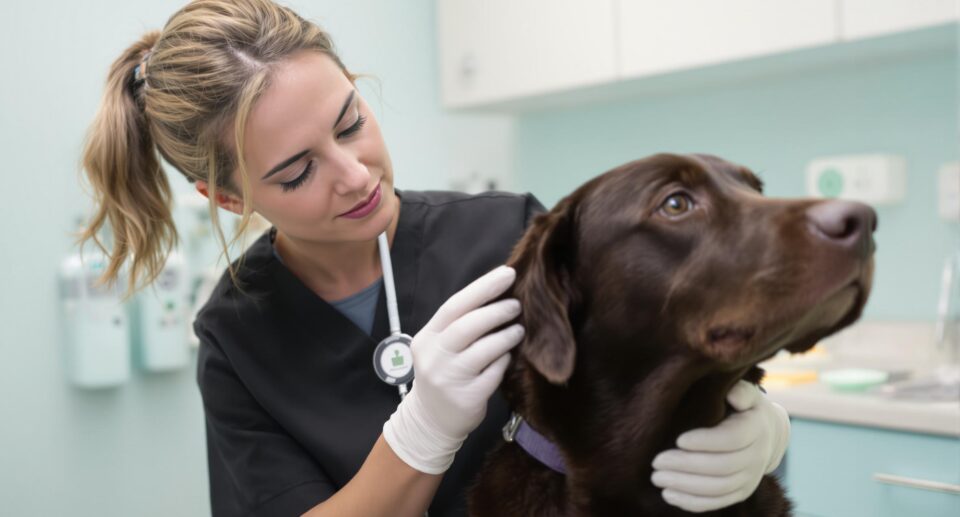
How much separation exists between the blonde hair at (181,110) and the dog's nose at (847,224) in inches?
29.7

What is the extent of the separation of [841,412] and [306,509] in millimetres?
1205

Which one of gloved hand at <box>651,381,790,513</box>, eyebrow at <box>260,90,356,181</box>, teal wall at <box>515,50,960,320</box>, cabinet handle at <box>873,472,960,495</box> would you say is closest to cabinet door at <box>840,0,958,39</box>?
teal wall at <box>515,50,960,320</box>

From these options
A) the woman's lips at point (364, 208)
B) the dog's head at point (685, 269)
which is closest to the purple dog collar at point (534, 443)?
the dog's head at point (685, 269)

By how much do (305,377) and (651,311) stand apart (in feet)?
2.03

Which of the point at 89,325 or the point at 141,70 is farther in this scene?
the point at 89,325

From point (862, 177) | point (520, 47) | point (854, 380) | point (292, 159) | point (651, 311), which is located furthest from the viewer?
point (520, 47)

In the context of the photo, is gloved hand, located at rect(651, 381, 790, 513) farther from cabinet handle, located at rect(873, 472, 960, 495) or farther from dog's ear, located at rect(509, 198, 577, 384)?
cabinet handle, located at rect(873, 472, 960, 495)

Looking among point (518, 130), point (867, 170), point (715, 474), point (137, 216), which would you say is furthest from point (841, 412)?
point (518, 130)

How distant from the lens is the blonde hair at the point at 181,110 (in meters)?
1.23

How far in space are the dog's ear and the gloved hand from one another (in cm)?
19

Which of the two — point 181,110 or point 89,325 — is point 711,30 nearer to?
point 181,110

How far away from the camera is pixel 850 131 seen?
2.44 meters

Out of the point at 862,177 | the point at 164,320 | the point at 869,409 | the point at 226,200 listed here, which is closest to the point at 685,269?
the point at 226,200

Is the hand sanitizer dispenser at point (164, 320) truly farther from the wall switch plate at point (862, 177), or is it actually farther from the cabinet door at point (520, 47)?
the wall switch plate at point (862, 177)
